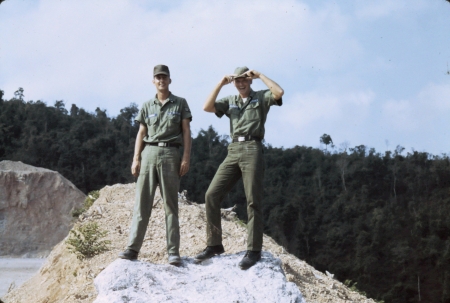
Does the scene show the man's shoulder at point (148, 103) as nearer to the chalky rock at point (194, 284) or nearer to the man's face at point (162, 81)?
the man's face at point (162, 81)

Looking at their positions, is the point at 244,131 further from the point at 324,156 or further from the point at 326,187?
the point at 324,156

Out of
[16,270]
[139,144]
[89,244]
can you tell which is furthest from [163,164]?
[16,270]

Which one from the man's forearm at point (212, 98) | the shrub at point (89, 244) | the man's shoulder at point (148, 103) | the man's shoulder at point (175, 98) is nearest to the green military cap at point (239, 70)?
the man's forearm at point (212, 98)

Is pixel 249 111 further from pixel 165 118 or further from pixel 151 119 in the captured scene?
pixel 151 119

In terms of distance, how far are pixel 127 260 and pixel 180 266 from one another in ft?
2.05

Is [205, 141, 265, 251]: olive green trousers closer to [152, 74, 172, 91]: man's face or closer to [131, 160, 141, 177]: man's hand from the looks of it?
[131, 160, 141, 177]: man's hand

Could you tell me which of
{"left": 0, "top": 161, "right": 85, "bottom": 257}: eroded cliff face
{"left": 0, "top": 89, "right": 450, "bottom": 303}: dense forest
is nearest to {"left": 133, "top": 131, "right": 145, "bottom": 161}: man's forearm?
{"left": 0, "top": 161, "right": 85, "bottom": 257}: eroded cliff face

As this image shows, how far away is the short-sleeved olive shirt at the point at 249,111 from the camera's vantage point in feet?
22.3

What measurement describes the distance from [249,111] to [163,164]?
117cm

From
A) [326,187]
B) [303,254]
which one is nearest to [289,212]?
[303,254]

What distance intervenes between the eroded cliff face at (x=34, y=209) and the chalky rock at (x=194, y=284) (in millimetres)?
13401

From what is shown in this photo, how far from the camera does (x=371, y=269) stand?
33.3 metres

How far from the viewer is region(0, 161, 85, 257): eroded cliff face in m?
19.6

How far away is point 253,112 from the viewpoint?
6812 millimetres
